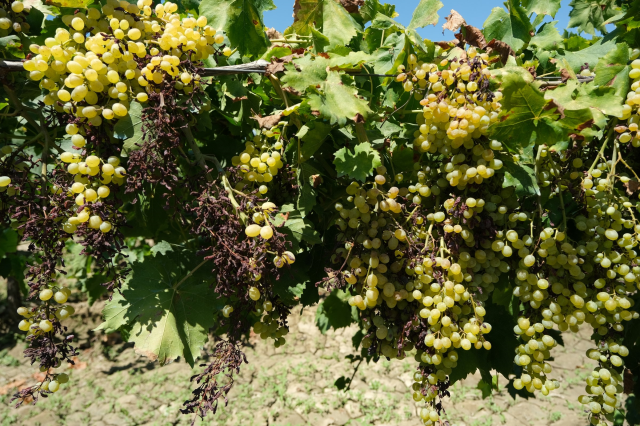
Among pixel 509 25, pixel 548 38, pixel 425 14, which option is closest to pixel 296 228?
pixel 425 14

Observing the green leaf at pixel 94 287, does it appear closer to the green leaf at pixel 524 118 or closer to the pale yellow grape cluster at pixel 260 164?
the pale yellow grape cluster at pixel 260 164

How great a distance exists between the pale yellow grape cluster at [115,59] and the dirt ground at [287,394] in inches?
153

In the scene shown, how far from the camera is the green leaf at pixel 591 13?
93.2 inches

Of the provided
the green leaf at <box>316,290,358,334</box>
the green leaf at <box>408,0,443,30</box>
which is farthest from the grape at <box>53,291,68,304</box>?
the green leaf at <box>316,290,358,334</box>

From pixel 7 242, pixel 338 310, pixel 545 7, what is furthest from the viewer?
pixel 7 242

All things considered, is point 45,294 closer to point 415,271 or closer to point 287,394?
point 415,271

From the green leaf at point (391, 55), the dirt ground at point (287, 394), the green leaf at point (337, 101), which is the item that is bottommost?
the dirt ground at point (287, 394)

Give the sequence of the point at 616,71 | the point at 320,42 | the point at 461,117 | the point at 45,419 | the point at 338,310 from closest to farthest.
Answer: the point at 461,117
the point at 616,71
the point at 320,42
the point at 338,310
the point at 45,419

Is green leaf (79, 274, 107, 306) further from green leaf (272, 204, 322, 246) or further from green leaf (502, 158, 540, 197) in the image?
green leaf (502, 158, 540, 197)

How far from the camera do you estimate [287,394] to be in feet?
15.7

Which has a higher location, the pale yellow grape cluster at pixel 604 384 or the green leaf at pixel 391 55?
the green leaf at pixel 391 55

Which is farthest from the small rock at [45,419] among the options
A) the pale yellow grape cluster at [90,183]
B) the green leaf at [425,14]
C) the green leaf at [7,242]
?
the green leaf at [425,14]

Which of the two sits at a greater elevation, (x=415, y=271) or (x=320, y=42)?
(x=320, y=42)

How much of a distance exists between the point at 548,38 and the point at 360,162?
3.64ft
